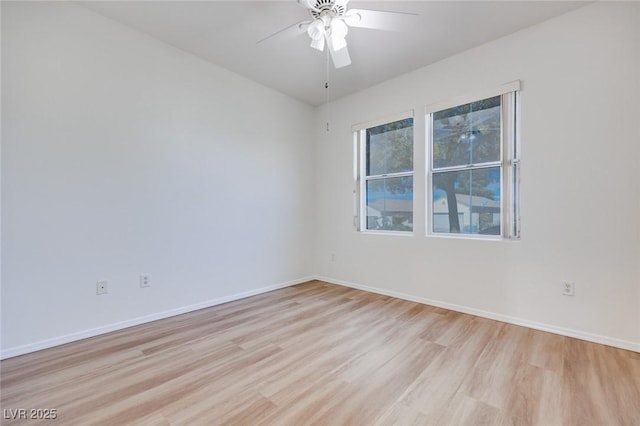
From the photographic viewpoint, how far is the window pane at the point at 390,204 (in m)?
3.47

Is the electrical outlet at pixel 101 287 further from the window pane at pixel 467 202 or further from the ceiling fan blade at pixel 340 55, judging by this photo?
the window pane at pixel 467 202

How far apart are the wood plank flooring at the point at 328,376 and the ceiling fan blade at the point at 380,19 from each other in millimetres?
2538

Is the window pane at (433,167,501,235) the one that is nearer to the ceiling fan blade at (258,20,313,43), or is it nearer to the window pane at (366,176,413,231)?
the window pane at (366,176,413,231)

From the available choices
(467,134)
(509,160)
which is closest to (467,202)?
(509,160)

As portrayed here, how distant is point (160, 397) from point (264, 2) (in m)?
2.90

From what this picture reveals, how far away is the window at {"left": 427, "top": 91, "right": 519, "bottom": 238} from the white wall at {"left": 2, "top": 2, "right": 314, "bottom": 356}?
2.22 m

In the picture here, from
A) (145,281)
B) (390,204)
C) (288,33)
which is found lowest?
(145,281)

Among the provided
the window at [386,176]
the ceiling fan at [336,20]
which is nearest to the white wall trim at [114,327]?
the window at [386,176]

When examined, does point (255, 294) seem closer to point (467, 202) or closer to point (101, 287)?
point (101, 287)

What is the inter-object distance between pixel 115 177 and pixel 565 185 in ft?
13.1

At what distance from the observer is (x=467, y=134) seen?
2982mm

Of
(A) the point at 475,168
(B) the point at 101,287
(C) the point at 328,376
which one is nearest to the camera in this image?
(C) the point at 328,376

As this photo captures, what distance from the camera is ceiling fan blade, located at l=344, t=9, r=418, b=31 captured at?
2.01 meters

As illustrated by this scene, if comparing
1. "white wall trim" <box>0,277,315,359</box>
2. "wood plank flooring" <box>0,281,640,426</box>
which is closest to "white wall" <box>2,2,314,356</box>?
"white wall trim" <box>0,277,315,359</box>
